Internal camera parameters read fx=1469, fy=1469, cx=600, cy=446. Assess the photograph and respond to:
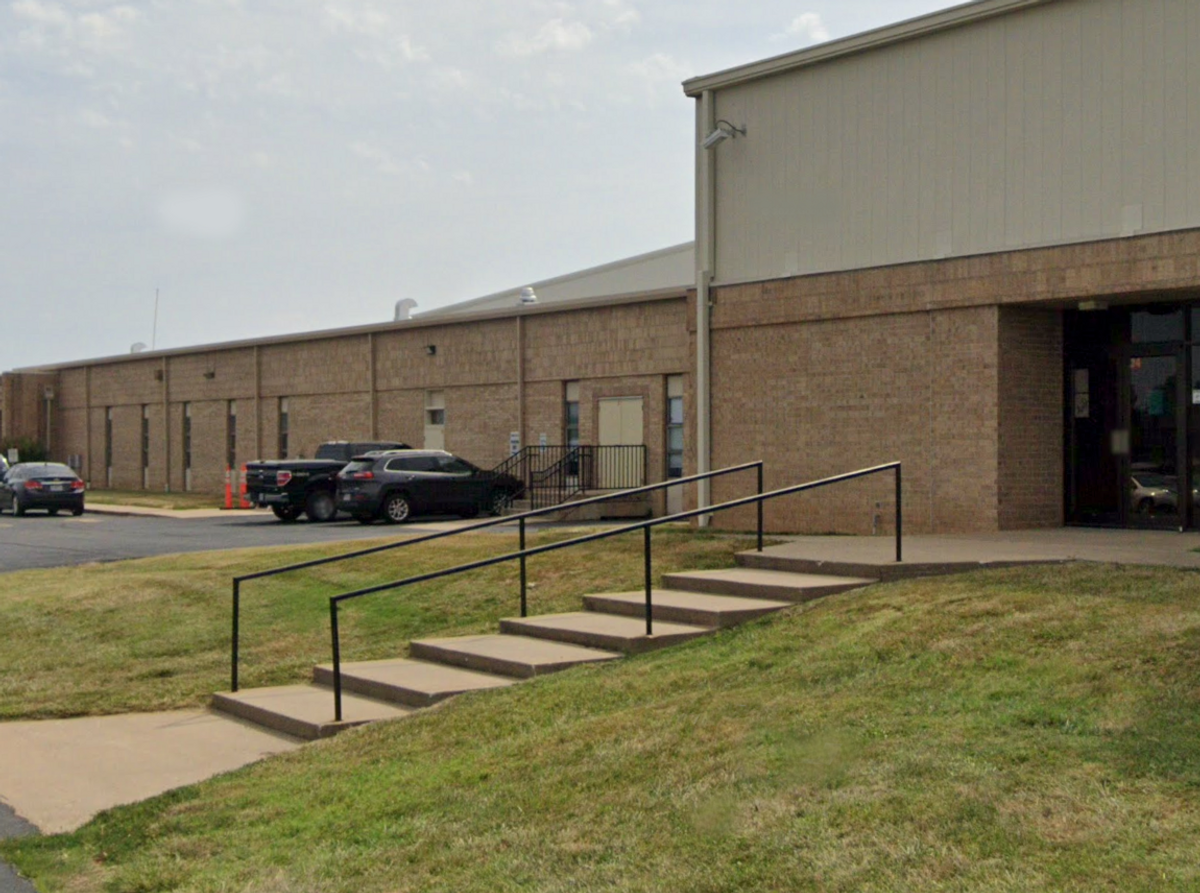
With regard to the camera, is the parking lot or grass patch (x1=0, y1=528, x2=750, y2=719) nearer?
grass patch (x1=0, y1=528, x2=750, y2=719)

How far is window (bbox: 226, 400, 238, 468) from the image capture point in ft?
151

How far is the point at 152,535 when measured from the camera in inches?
1151

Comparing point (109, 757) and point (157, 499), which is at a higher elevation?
point (157, 499)

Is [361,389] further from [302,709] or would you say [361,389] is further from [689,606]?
[302,709]

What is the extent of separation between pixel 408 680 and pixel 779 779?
493 cm

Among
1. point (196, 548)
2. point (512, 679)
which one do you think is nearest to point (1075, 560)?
point (512, 679)

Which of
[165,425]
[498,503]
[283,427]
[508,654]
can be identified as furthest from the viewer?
[165,425]

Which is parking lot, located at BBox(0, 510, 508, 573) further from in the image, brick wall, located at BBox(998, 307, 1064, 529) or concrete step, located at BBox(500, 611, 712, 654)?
concrete step, located at BBox(500, 611, 712, 654)

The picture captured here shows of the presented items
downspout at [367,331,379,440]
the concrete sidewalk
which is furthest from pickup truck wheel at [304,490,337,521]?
the concrete sidewalk

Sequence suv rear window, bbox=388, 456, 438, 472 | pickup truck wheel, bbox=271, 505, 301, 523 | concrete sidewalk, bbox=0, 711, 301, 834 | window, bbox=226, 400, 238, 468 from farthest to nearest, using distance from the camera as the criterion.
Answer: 1. window, bbox=226, 400, 238, 468
2. pickup truck wheel, bbox=271, 505, 301, 523
3. suv rear window, bbox=388, 456, 438, 472
4. concrete sidewalk, bbox=0, 711, 301, 834

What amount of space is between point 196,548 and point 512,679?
15.5 metres

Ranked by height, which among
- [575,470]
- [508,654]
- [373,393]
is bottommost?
[508,654]

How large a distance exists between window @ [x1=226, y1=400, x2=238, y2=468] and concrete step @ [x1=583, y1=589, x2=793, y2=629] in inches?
1350

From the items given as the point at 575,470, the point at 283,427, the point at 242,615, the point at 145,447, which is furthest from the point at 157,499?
the point at 242,615
